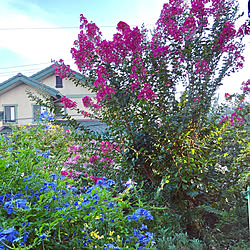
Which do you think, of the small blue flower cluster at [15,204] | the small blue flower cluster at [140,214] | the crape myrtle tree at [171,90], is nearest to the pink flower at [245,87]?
the crape myrtle tree at [171,90]

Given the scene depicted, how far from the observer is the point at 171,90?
221cm

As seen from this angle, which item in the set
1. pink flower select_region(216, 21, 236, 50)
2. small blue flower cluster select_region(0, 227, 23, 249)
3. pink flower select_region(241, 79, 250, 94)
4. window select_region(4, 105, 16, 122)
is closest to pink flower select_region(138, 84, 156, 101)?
pink flower select_region(216, 21, 236, 50)

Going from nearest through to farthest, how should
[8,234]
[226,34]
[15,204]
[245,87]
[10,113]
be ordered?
[8,234]
[15,204]
[226,34]
[245,87]
[10,113]

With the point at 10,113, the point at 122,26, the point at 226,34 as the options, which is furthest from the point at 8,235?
the point at 10,113

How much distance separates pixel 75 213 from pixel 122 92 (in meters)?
1.18

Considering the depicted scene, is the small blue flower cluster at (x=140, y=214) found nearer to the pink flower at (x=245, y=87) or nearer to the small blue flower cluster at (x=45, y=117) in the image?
the small blue flower cluster at (x=45, y=117)

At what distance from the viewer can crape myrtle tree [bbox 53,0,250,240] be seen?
1.94m

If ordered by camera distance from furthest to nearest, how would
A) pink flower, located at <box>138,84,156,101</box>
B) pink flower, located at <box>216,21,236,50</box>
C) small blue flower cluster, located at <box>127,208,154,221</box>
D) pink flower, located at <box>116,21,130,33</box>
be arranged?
pink flower, located at <box>116,21,130,33</box>
pink flower, located at <box>216,21,236,50</box>
pink flower, located at <box>138,84,156,101</box>
small blue flower cluster, located at <box>127,208,154,221</box>

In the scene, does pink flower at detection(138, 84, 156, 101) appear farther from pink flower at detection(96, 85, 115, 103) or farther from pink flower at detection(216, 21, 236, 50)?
pink flower at detection(216, 21, 236, 50)

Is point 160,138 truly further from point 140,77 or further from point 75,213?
point 75,213

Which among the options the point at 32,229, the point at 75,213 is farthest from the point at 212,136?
the point at 32,229

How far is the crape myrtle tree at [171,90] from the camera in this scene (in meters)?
1.94

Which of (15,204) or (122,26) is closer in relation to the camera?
(15,204)

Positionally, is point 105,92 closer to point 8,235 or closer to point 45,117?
point 45,117
